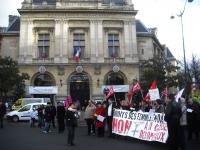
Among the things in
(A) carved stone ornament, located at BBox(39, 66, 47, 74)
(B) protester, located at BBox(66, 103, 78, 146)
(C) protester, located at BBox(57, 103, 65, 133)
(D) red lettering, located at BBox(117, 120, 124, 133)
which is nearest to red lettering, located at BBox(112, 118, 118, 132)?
(D) red lettering, located at BBox(117, 120, 124, 133)

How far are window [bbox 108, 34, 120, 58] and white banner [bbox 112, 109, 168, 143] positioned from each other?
30.5m

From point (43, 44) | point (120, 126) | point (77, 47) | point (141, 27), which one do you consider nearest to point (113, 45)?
point (77, 47)

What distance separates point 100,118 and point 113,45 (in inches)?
1200

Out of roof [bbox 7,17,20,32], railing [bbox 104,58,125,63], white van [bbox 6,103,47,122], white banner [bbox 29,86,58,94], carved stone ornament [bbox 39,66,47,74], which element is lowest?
white van [bbox 6,103,47,122]

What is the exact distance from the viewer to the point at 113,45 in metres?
49.3

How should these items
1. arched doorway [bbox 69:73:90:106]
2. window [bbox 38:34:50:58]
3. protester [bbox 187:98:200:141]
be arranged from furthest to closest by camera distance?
Result: window [bbox 38:34:50:58] → arched doorway [bbox 69:73:90:106] → protester [bbox 187:98:200:141]

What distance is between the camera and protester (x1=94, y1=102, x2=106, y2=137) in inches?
765

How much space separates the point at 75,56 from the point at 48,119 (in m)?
25.3

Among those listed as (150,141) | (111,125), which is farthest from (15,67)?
(150,141)

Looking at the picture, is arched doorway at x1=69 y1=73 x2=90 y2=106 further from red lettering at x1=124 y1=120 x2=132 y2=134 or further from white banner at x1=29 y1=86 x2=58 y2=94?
red lettering at x1=124 y1=120 x2=132 y2=134

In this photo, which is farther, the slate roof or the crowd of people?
the slate roof

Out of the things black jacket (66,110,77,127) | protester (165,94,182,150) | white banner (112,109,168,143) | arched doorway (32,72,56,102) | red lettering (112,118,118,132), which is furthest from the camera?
arched doorway (32,72,56,102)

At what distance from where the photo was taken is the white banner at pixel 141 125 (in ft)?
50.5

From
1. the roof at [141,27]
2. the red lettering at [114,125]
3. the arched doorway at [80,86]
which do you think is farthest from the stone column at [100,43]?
the red lettering at [114,125]
